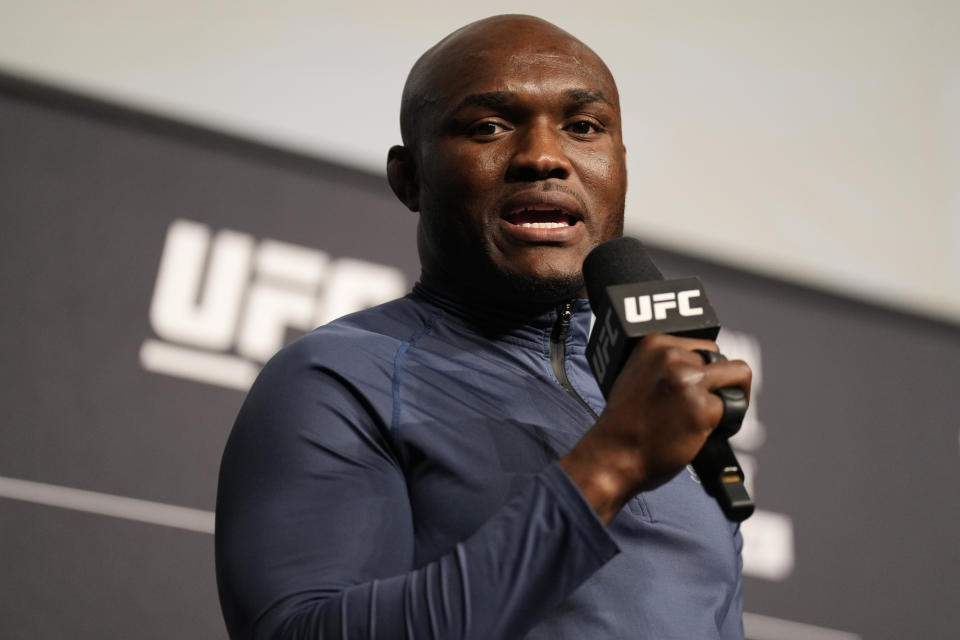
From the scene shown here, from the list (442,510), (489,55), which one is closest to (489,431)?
(442,510)

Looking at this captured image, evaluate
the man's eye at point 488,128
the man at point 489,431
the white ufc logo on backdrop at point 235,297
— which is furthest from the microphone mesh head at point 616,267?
the white ufc logo on backdrop at point 235,297

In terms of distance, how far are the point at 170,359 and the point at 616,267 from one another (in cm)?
119

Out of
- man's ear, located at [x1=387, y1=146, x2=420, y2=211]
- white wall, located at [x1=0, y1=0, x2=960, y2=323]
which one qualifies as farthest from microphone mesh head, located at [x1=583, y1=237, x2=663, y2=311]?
white wall, located at [x1=0, y1=0, x2=960, y2=323]

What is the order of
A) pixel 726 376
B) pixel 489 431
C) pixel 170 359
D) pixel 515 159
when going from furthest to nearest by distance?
1. pixel 170 359
2. pixel 515 159
3. pixel 489 431
4. pixel 726 376

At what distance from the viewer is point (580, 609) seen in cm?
89

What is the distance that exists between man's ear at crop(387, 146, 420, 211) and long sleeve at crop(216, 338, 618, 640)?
1.20ft

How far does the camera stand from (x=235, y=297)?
1.96m

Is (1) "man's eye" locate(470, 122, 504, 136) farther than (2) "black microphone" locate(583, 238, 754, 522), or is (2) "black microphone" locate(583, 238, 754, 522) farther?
(1) "man's eye" locate(470, 122, 504, 136)

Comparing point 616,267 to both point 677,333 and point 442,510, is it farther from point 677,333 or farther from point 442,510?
point 442,510

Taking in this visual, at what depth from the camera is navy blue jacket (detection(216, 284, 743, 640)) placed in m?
0.75

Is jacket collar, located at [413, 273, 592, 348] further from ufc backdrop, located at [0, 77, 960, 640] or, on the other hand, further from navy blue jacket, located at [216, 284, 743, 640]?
ufc backdrop, located at [0, 77, 960, 640]

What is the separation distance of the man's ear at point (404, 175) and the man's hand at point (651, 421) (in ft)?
1.87

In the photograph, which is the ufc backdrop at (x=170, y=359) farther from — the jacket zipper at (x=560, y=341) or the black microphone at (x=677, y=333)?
the black microphone at (x=677, y=333)

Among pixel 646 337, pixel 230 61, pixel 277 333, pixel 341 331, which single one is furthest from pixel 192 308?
pixel 646 337
